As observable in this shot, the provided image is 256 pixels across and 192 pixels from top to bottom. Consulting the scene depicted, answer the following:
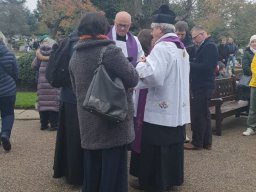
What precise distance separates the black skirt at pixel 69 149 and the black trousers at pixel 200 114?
234 centimetres

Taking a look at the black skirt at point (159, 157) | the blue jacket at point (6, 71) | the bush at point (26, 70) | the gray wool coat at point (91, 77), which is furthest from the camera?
the bush at point (26, 70)

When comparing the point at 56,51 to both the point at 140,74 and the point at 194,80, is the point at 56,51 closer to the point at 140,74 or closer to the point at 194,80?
the point at 140,74

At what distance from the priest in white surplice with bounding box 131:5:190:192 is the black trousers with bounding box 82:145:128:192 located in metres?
0.67

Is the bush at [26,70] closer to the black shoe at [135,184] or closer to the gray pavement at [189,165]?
the gray pavement at [189,165]

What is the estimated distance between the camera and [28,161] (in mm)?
6078

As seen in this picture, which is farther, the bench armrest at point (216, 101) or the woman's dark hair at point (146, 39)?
the bench armrest at point (216, 101)

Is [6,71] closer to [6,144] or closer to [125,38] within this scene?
[6,144]

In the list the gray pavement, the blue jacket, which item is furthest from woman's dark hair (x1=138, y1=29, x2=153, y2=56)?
the blue jacket

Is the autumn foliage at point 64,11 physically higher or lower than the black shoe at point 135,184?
higher

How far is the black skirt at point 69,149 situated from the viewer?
4.91 metres

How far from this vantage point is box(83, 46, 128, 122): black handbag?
3.63m

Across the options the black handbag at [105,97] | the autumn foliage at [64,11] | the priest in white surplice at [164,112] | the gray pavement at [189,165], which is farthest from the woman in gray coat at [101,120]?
the autumn foliage at [64,11]

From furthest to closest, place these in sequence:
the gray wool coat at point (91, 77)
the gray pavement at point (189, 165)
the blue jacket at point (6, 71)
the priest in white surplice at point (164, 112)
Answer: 1. the blue jacket at point (6, 71)
2. the gray pavement at point (189, 165)
3. the priest in white surplice at point (164, 112)
4. the gray wool coat at point (91, 77)

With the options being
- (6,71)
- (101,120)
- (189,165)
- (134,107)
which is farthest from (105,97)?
(6,71)
